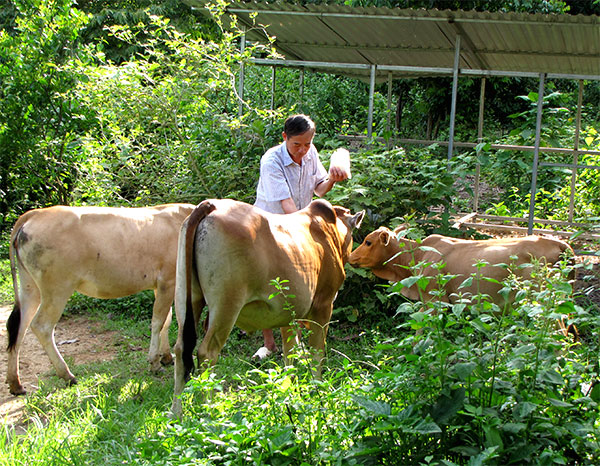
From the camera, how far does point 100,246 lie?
19.6 feet

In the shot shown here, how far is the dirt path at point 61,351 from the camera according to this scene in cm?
549

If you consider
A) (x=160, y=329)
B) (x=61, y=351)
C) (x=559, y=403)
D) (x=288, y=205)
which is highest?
(x=288, y=205)

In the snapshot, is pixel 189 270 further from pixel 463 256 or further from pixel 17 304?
pixel 463 256

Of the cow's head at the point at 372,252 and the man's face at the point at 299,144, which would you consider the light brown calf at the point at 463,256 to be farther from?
the man's face at the point at 299,144

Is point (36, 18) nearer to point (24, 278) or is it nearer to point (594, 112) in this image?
point (24, 278)

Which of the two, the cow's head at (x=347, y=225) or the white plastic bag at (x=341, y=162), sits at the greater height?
the white plastic bag at (x=341, y=162)

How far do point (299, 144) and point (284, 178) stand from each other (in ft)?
1.12

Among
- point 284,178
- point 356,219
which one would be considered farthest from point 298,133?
point 356,219

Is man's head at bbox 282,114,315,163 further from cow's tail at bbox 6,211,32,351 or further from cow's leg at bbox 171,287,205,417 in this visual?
cow's tail at bbox 6,211,32,351

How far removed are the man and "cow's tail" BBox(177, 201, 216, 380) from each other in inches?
53.6

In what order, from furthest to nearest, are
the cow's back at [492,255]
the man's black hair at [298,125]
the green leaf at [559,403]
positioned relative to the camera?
the cow's back at [492,255]
the man's black hair at [298,125]
the green leaf at [559,403]

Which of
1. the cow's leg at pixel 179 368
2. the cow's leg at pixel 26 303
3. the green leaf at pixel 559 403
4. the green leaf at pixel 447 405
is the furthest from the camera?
the cow's leg at pixel 26 303

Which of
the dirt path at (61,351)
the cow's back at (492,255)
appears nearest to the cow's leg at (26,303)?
the dirt path at (61,351)

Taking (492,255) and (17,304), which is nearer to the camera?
(17,304)
